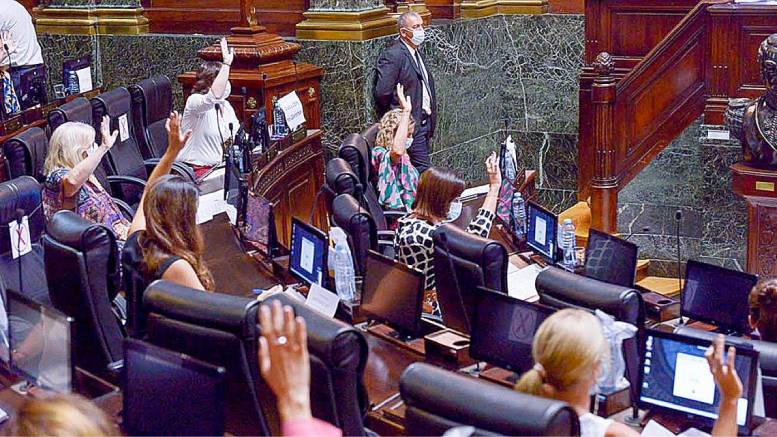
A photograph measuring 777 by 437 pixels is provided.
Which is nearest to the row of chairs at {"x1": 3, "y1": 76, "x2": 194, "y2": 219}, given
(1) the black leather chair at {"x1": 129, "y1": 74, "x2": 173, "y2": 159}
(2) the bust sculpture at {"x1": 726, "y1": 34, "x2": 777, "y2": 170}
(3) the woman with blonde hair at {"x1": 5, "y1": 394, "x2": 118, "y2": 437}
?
(1) the black leather chair at {"x1": 129, "y1": 74, "x2": 173, "y2": 159}

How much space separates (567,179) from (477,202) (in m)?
3.98

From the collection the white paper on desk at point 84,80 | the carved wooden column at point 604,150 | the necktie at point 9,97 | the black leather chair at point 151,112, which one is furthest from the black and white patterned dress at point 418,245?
the white paper on desk at point 84,80

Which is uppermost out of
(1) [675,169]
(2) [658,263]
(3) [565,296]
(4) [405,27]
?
(4) [405,27]

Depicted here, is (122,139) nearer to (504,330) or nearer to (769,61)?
(769,61)

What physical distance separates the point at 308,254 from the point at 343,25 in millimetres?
3867

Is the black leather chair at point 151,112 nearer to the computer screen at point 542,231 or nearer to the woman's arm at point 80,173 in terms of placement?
the woman's arm at point 80,173

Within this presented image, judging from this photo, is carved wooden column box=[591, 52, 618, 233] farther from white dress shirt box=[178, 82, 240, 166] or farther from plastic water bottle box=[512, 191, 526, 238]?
white dress shirt box=[178, 82, 240, 166]

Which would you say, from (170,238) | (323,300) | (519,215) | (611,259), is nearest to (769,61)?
(519,215)

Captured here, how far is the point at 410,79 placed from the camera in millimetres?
8164

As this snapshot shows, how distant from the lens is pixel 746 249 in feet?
24.1

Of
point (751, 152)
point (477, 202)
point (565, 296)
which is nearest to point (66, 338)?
point (565, 296)

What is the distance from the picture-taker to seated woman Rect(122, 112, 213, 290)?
4055 millimetres

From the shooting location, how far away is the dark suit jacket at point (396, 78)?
8.10 metres

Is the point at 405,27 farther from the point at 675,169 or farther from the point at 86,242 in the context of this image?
the point at 86,242
